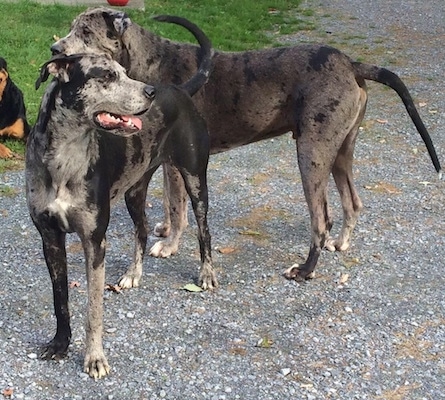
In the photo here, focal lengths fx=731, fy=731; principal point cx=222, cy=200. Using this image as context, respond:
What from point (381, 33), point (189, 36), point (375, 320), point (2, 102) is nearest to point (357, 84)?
point (375, 320)

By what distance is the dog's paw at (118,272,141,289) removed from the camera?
16.1 ft

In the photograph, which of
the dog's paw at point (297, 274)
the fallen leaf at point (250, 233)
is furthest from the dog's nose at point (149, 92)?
the fallen leaf at point (250, 233)

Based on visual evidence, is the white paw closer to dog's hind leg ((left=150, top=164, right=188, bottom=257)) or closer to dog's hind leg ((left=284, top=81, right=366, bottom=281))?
dog's hind leg ((left=150, top=164, right=188, bottom=257))

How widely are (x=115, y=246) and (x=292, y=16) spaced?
34.9 feet

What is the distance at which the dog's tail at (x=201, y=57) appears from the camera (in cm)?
485

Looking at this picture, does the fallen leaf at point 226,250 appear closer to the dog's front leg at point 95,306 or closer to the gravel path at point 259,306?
the gravel path at point 259,306

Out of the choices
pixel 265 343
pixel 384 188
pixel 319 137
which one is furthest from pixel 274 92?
pixel 384 188

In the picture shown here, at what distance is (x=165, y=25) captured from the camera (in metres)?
12.6

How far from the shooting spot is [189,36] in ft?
40.0

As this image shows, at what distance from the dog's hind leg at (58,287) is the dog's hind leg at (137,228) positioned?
866mm

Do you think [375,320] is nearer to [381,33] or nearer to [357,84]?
[357,84]

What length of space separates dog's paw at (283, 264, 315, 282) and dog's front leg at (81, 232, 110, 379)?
5.25ft

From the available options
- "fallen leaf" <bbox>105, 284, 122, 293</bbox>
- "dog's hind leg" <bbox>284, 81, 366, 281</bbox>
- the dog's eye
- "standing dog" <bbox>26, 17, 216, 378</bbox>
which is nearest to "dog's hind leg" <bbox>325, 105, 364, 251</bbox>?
"dog's hind leg" <bbox>284, 81, 366, 281</bbox>

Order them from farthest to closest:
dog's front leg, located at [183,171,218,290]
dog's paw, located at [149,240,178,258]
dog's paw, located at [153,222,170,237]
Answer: dog's paw, located at [153,222,170,237]
dog's paw, located at [149,240,178,258]
dog's front leg, located at [183,171,218,290]
